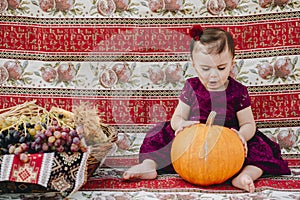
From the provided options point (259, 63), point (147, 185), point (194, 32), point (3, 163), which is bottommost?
point (147, 185)

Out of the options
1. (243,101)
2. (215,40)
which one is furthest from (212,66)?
(243,101)

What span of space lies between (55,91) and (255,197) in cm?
94

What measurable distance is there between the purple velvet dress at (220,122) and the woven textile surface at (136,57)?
187mm

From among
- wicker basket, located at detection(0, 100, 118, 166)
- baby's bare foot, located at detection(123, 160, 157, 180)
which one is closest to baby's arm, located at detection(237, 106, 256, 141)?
baby's bare foot, located at detection(123, 160, 157, 180)

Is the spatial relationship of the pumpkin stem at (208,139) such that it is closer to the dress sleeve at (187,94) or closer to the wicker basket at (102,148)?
the dress sleeve at (187,94)

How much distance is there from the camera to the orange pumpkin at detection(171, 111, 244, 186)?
1636 mm

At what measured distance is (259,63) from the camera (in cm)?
206

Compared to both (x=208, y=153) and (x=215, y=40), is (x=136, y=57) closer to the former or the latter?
(x=215, y=40)

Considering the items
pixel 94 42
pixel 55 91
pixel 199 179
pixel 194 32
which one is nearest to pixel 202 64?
pixel 194 32

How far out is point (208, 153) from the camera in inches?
64.2

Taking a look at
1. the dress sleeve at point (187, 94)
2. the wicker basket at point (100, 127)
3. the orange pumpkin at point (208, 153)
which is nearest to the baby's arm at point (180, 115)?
the dress sleeve at point (187, 94)

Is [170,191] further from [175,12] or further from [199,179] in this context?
[175,12]

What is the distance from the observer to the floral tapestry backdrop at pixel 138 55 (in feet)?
6.73

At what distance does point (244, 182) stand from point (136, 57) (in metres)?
0.70
